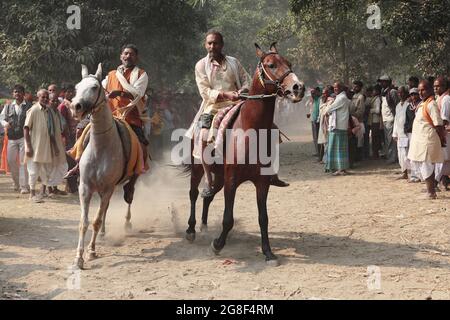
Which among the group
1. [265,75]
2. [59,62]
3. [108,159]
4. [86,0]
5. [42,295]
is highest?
[86,0]

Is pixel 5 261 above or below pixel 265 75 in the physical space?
below

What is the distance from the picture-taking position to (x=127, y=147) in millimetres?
7094

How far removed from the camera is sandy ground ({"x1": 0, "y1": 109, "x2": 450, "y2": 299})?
546cm

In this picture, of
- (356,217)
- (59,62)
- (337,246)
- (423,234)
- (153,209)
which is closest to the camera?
(337,246)

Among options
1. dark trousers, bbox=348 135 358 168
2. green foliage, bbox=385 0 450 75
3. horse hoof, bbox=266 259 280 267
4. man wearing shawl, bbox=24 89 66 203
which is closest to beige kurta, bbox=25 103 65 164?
man wearing shawl, bbox=24 89 66 203

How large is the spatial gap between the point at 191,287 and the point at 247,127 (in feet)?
6.56

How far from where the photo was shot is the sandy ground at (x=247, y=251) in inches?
215

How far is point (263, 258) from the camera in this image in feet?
21.8

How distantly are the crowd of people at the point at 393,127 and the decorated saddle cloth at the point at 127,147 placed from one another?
5.30 metres

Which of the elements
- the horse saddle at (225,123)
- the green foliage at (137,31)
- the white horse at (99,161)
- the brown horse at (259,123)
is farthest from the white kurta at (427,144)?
the white horse at (99,161)

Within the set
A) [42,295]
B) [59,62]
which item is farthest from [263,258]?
[59,62]

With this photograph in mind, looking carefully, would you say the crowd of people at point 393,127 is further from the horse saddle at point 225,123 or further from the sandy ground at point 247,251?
the horse saddle at point 225,123

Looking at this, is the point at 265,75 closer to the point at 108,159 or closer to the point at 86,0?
the point at 108,159

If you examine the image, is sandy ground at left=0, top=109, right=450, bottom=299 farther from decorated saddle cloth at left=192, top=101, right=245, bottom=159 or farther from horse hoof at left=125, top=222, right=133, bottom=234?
decorated saddle cloth at left=192, top=101, right=245, bottom=159
